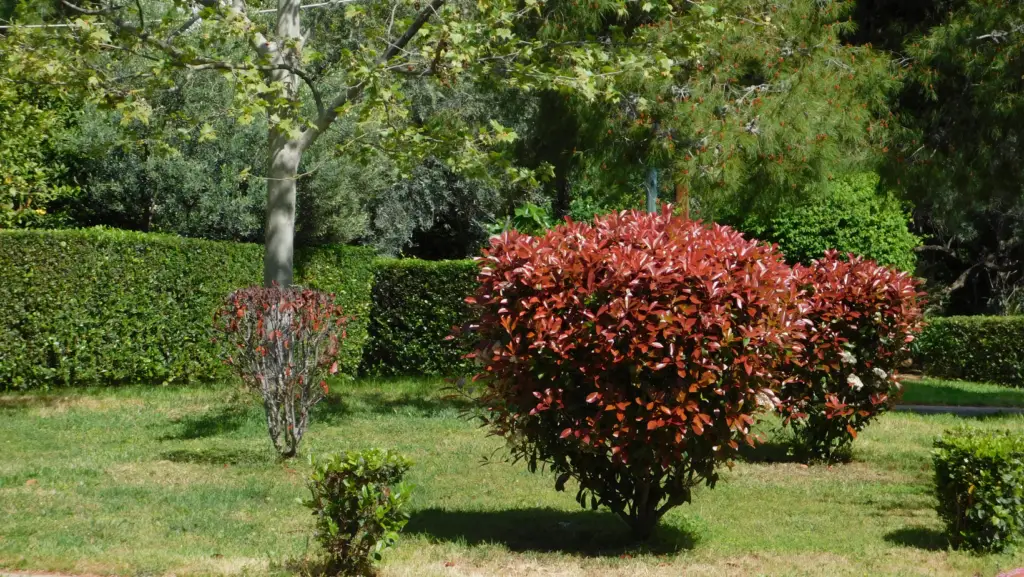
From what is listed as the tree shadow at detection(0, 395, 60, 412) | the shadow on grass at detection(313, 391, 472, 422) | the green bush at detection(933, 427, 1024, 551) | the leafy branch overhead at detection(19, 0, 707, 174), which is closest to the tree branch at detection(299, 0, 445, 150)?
the leafy branch overhead at detection(19, 0, 707, 174)

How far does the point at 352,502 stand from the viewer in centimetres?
539

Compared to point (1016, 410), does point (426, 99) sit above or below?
above

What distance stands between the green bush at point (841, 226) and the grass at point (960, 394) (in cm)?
262

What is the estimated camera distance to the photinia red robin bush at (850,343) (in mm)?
9117

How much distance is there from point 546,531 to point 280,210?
205 inches

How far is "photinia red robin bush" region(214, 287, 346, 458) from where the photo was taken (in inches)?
349

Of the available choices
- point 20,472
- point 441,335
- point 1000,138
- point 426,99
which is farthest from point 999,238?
point 20,472

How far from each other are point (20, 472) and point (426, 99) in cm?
1567

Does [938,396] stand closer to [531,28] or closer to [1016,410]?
[1016,410]

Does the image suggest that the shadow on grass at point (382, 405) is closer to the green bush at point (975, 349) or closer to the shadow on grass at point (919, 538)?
the shadow on grass at point (919, 538)

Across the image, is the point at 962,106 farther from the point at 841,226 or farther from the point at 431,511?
the point at 431,511

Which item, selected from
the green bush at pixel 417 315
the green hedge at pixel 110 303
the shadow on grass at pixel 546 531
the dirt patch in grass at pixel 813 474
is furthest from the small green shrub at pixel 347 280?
the shadow on grass at pixel 546 531

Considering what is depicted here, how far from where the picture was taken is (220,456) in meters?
9.48

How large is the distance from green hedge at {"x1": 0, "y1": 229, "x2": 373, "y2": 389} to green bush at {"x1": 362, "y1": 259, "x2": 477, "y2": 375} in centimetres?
218
